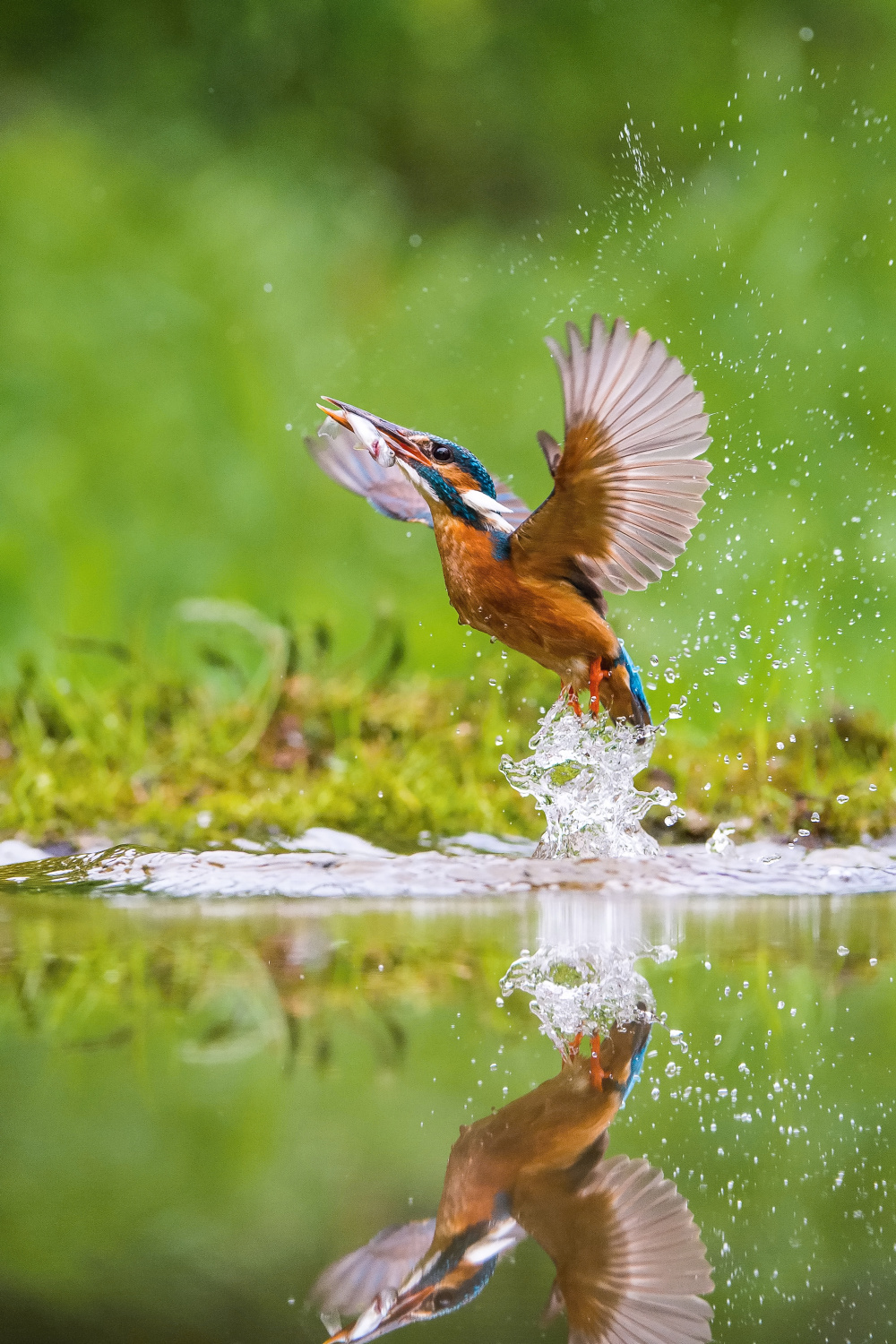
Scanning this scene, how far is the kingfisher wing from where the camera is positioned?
2129 millimetres

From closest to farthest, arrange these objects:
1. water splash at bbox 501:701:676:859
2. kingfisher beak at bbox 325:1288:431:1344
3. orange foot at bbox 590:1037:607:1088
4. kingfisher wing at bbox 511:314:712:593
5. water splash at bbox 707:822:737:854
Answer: kingfisher beak at bbox 325:1288:431:1344
orange foot at bbox 590:1037:607:1088
kingfisher wing at bbox 511:314:712:593
water splash at bbox 501:701:676:859
water splash at bbox 707:822:737:854

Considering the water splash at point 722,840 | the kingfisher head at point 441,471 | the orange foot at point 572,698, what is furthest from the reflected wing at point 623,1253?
the water splash at point 722,840

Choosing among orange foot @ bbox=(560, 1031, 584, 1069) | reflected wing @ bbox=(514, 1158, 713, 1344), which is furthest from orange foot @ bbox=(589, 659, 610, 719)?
reflected wing @ bbox=(514, 1158, 713, 1344)

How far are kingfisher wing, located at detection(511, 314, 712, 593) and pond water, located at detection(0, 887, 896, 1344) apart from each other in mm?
697

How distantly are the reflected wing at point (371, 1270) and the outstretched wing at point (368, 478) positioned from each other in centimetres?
201

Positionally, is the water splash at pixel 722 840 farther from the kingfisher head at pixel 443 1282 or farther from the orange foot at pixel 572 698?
the kingfisher head at pixel 443 1282

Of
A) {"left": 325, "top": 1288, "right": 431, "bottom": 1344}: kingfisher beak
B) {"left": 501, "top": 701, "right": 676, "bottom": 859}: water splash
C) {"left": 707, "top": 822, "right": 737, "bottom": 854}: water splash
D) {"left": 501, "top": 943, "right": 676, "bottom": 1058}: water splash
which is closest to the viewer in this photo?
{"left": 325, "top": 1288, "right": 431, "bottom": 1344}: kingfisher beak

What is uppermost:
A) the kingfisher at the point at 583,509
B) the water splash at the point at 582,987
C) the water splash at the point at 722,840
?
the kingfisher at the point at 583,509

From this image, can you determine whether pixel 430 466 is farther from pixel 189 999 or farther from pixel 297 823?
pixel 189 999

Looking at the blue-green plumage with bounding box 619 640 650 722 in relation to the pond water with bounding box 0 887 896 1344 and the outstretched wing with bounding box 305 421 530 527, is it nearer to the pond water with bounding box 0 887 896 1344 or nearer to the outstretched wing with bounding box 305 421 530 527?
the outstretched wing with bounding box 305 421 530 527

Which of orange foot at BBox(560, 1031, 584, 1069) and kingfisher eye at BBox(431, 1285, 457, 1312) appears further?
orange foot at BBox(560, 1031, 584, 1069)

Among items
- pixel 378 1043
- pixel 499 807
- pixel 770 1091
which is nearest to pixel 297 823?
pixel 499 807

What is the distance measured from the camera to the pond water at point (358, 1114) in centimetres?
80

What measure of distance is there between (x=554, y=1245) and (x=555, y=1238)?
0.01 metres
